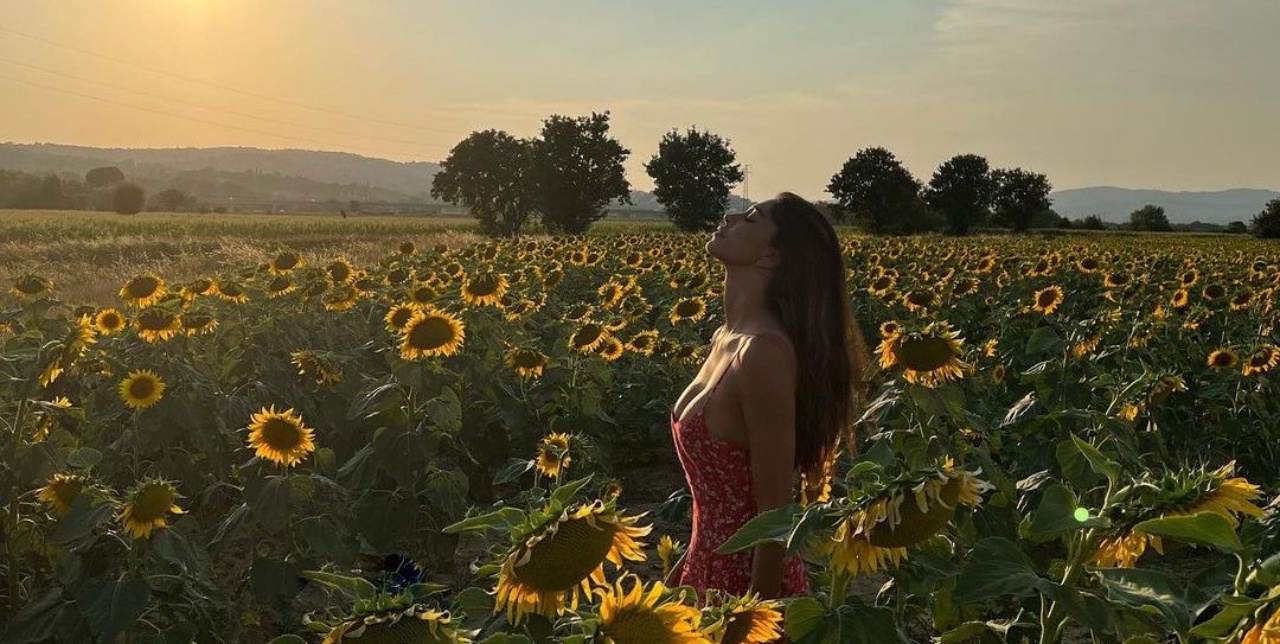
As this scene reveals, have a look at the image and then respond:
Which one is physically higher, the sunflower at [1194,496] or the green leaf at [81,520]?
the sunflower at [1194,496]

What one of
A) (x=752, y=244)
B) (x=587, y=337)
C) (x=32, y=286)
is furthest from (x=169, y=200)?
(x=752, y=244)

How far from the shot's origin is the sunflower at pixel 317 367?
18.0ft

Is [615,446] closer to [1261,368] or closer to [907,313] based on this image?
[1261,368]

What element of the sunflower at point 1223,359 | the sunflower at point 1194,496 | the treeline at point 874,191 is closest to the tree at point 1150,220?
the treeline at point 874,191

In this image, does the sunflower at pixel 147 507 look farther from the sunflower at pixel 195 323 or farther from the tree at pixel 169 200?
the tree at pixel 169 200

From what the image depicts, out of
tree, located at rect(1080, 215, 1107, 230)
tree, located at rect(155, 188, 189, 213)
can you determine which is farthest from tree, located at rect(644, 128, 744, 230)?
tree, located at rect(155, 188, 189, 213)

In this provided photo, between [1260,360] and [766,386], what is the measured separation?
5101 mm

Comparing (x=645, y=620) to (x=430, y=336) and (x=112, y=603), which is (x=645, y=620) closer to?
(x=112, y=603)

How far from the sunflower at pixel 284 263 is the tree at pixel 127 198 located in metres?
70.3

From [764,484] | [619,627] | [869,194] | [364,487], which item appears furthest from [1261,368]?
[869,194]

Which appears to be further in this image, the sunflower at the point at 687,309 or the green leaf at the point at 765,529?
the sunflower at the point at 687,309

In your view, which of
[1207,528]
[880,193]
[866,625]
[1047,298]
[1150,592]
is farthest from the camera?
[880,193]

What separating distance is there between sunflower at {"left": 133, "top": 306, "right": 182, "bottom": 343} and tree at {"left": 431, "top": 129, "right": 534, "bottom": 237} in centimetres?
4311

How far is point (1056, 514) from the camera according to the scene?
151cm
